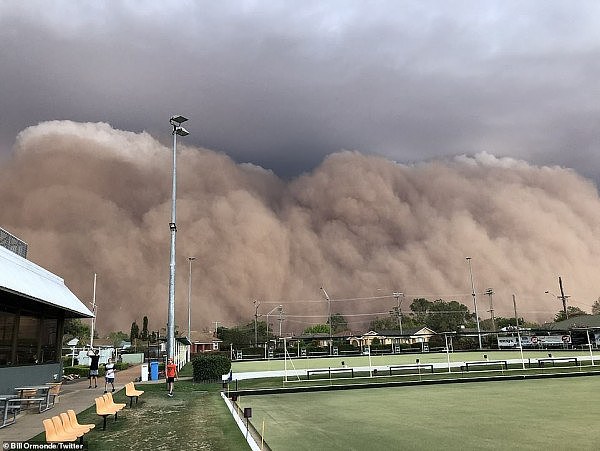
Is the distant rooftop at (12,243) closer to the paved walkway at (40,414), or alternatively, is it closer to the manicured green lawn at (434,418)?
the paved walkway at (40,414)

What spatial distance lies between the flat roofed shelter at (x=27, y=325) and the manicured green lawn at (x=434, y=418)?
376 inches

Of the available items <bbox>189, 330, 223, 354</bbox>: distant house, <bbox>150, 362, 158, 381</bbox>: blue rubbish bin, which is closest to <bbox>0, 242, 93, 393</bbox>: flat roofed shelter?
<bbox>150, 362, 158, 381</bbox>: blue rubbish bin

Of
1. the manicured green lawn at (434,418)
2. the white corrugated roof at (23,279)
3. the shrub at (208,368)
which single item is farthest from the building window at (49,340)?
the manicured green lawn at (434,418)

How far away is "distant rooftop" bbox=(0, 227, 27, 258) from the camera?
2447 cm

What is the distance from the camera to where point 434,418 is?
15664 millimetres

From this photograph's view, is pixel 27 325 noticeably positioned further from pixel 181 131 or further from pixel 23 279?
pixel 181 131

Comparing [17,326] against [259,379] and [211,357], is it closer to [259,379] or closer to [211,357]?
[211,357]

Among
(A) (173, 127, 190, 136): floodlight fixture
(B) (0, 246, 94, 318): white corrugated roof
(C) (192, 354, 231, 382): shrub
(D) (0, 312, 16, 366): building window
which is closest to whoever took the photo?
(B) (0, 246, 94, 318): white corrugated roof

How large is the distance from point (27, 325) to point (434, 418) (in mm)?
18506

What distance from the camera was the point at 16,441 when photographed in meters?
12.1

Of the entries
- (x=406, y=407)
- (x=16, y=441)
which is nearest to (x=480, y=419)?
(x=406, y=407)

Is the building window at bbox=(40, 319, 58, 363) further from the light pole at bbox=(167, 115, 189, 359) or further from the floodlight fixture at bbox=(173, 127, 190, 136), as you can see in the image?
the floodlight fixture at bbox=(173, 127, 190, 136)

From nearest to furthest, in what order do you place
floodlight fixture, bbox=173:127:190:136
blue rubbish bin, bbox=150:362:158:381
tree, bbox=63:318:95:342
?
floodlight fixture, bbox=173:127:190:136 < blue rubbish bin, bbox=150:362:158:381 < tree, bbox=63:318:95:342

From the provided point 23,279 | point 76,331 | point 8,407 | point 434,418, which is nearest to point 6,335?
point 23,279
